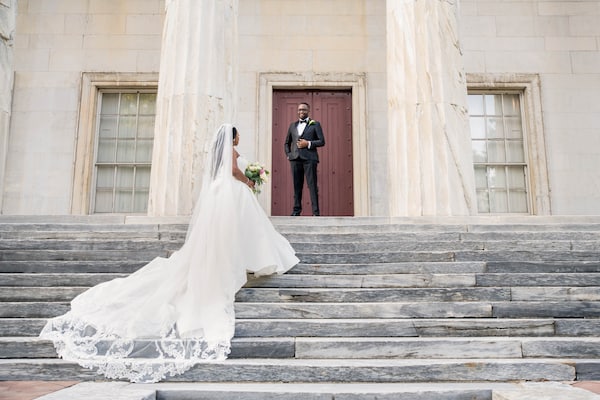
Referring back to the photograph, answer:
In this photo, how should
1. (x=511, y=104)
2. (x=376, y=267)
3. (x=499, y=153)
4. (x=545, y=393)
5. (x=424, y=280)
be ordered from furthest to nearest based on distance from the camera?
(x=511, y=104), (x=499, y=153), (x=376, y=267), (x=424, y=280), (x=545, y=393)

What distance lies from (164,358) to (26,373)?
987 millimetres

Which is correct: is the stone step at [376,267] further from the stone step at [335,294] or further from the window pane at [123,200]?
the window pane at [123,200]

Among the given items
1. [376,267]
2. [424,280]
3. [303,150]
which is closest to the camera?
[424,280]

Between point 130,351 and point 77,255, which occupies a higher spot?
point 77,255

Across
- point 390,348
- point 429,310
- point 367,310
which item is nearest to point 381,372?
point 390,348

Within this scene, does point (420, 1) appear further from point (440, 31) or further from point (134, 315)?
point (134, 315)

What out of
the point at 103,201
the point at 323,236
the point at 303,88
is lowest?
the point at 323,236

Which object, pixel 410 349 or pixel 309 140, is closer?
pixel 410 349

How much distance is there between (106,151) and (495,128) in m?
8.88

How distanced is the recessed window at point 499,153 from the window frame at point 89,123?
7.45m

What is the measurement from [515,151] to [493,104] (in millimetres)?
1195

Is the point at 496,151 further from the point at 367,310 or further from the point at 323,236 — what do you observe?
the point at 367,310

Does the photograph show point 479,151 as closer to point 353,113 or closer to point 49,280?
point 353,113

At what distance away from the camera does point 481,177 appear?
1144 cm
